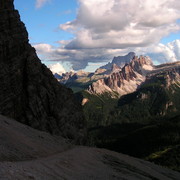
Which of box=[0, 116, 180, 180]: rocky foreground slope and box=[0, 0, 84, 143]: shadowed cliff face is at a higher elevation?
box=[0, 0, 84, 143]: shadowed cliff face

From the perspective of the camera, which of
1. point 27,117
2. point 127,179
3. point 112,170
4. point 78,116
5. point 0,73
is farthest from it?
point 78,116

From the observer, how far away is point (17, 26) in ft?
381

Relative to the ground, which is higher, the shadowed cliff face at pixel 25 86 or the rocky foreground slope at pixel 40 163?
the shadowed cliff face at pixel 25 86

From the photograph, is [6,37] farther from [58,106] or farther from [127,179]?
[127,179]

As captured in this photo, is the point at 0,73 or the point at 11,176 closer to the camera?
the point at 11,176

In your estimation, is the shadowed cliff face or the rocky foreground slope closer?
the rocky foreground slope

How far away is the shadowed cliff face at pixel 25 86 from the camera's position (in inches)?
4178

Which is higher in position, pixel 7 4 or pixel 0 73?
pixel 7 4

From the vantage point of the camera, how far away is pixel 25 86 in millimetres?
116562

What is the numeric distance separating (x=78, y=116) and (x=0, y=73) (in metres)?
54.4

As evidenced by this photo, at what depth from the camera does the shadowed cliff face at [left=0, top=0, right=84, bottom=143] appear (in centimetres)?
10612

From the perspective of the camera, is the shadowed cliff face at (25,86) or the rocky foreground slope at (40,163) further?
the shadowed cliff face at (25,86)

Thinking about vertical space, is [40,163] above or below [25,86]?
below

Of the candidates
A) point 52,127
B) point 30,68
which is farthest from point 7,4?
point 52,127
